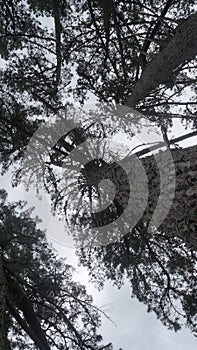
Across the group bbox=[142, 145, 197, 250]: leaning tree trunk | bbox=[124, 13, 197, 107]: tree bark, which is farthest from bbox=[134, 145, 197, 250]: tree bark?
bbox=[124, 13, 197, 107]: tree bark

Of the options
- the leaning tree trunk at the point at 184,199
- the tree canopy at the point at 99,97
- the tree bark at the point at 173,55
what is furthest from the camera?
the tree canopy at the point at 99,97

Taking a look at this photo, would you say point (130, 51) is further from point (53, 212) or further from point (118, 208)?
point (53, 212)

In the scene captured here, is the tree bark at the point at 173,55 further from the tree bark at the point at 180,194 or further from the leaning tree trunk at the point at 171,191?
the tree bark at the point at 180,194

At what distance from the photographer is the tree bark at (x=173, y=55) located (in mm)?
3930

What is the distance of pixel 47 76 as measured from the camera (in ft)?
20.6

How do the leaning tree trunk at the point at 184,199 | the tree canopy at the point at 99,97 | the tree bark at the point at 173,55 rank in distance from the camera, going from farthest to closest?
the tree canopy at the point at 99,97
the tree bark at the point at 173,55
the leaning tree trunk at the point at 184,199

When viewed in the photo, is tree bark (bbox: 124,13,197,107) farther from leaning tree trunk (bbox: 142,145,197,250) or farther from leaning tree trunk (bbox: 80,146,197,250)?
leaning tree trunk (bbox: 142,145,197,250)

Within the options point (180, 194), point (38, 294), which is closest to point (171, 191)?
point (180, 194)

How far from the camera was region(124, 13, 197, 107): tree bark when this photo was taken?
393cm

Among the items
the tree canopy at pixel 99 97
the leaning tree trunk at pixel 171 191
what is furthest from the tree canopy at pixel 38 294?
the leaning tree trunk at pixel 171 191

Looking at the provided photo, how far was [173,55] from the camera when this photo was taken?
4.21 m

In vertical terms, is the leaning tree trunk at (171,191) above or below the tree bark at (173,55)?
below

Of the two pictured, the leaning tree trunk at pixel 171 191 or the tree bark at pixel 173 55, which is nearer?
the leaning tree trunk at pixel 171 191

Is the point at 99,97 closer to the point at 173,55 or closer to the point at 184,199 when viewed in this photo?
the point at 173,55
